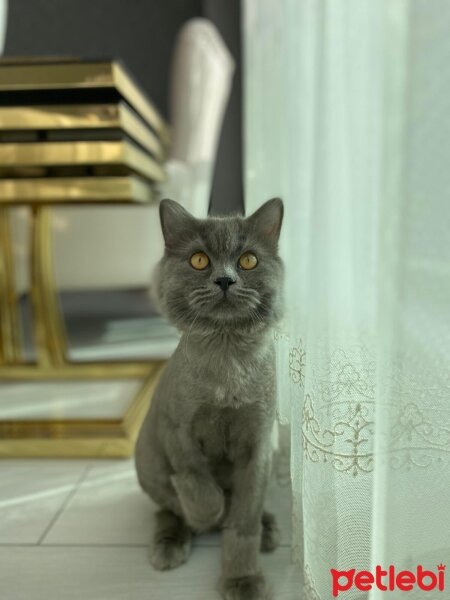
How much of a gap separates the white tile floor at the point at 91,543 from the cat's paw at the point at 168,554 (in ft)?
0.04

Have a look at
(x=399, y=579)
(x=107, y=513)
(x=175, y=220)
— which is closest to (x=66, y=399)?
(x=107, y=513)

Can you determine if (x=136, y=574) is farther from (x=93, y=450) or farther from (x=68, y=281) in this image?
(x=68, y=281)

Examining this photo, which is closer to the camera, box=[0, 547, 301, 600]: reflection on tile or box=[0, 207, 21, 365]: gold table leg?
box=[0, 547, 301, 600]: reflection on tile

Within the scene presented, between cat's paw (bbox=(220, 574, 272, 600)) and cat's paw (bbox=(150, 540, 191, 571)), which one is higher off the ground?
cat's paw (bbox=(220, 574, 272, 600))

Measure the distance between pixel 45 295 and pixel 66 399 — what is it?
0.33m

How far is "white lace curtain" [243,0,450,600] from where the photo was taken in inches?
20.1

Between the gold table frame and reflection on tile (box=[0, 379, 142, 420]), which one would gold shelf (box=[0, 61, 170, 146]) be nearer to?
the gold table frame

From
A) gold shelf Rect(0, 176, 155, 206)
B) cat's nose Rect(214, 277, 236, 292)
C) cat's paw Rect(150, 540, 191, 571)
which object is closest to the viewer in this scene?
cat's nose Rect(214, 277, 236, 292)

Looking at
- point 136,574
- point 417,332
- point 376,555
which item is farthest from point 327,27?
point 136,574

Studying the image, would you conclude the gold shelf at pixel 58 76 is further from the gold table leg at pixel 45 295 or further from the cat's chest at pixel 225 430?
the cat's chest at pixel 225 430

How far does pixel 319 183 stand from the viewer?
0.65 m

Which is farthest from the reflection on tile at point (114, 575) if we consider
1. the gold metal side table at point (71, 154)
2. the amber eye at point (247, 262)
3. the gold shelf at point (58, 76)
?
the gold shelf at point (58, 76)

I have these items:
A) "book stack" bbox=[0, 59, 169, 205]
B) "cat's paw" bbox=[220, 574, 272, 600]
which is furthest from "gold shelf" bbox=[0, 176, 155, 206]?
"cat's paw" bbox=[220, 574, 272, 600]

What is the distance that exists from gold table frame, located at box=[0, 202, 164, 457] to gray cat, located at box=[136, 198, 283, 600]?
0.49 meters
